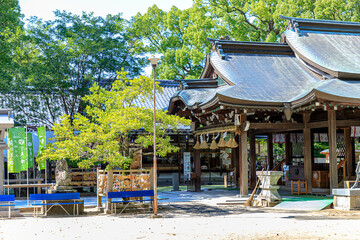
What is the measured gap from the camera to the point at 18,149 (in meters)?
20.6

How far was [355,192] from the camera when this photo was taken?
15539mm

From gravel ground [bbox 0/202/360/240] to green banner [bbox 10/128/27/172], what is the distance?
493 centimetres

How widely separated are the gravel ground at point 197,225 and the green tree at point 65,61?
449 inches

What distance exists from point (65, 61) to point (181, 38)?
13665 mm

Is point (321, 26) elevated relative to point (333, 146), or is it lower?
elevated

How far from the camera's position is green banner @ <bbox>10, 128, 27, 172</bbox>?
808 inches

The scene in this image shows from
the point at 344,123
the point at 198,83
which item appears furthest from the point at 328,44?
the point at 198,83

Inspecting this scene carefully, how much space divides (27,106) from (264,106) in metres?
15.6

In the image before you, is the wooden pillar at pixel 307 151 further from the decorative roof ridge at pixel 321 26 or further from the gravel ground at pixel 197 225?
the decorative roof ridge at pixel 321 26

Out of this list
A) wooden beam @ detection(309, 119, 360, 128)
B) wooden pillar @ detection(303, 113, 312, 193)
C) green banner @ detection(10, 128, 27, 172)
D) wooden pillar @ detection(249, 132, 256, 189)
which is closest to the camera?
wooden beam @ detection(309, 119, 360, 128)

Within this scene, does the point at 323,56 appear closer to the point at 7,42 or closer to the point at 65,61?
the point at 65,61

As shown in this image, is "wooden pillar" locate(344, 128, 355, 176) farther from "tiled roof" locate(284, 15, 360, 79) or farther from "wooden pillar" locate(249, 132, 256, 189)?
"wooden pillar" locate(249, 132, 256, 189)

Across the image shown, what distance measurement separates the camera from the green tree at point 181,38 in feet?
111

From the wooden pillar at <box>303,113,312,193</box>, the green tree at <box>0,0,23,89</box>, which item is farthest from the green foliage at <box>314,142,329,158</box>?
the green tree at <box>0,0,23,89</box>
